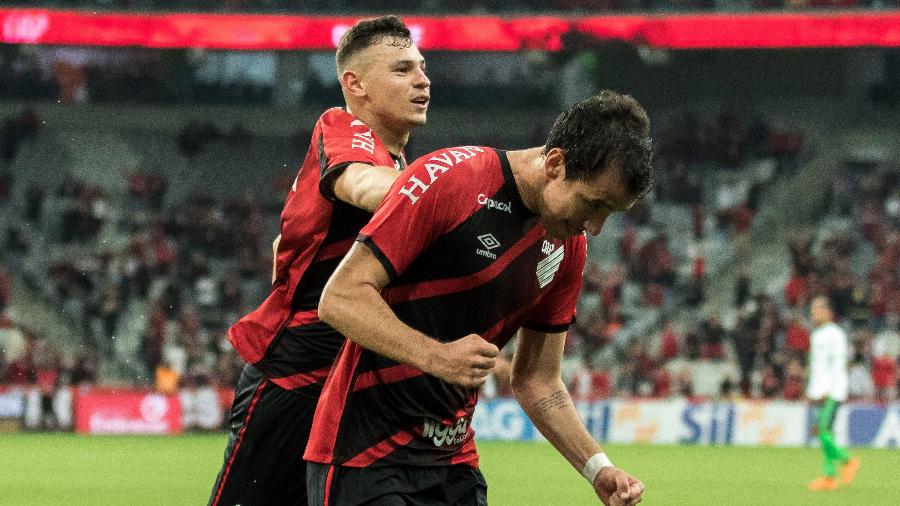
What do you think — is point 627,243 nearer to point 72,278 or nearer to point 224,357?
point 224,357

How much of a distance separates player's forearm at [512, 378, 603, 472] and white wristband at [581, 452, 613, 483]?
1.7 inches

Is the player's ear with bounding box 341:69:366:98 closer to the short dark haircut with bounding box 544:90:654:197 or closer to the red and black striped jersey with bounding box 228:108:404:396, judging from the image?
the red and black striped jersey with bounding box 228:108:404:396

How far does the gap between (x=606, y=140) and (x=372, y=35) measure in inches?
75.2

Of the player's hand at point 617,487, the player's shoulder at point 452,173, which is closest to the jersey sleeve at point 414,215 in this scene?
the player's shoulder at point 452,173

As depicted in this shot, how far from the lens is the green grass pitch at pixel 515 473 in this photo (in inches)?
552

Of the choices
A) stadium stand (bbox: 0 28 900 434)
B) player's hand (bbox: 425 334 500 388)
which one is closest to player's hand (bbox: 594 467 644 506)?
player's hand (bbox: 425 334 500 388)

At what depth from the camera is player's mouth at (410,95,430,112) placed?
17.6 feet

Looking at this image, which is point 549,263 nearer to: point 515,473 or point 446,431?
point 446,431

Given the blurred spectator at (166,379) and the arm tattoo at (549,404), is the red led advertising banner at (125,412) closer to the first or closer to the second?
the blurred spectator at (166,379)

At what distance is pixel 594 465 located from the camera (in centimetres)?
450

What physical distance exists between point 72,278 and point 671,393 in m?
11.3

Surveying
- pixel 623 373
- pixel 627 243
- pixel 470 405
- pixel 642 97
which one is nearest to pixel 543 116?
pixel 642 97

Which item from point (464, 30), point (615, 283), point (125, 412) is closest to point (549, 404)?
point (125, 412)

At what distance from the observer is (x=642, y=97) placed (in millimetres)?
30766
